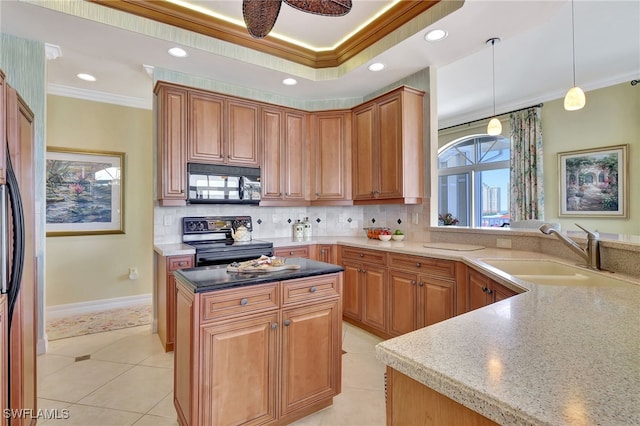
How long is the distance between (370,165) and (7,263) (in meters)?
3.16

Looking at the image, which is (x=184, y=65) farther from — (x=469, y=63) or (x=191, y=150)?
(x=469, y=63)

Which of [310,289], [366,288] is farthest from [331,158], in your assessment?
[310,289]

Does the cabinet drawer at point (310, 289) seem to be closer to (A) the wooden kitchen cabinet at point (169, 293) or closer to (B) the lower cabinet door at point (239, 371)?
(B) the lower cabinet door at point (239, 371)

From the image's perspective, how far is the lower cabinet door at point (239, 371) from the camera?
1503mm

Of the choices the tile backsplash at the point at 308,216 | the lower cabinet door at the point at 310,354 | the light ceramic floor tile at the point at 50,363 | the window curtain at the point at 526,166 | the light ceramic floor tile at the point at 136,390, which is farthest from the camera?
the window curtain at the point at 526,166

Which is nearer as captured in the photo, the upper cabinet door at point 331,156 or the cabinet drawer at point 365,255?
the cabinet drawer at point 365,255

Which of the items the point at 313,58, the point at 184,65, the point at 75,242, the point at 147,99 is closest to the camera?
the point at 184,65

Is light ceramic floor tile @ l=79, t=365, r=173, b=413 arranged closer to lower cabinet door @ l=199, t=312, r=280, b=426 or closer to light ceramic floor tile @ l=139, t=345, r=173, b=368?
light ceramic floor tile @ l=139, t=345, r=173, b=368

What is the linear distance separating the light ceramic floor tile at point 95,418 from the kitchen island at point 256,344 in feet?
1.43

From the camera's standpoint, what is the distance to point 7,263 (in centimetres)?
131

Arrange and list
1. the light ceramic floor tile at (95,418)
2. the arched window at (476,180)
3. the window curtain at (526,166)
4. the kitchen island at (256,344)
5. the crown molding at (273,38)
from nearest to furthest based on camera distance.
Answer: the kitchen island at (256,344)
the light ceramic floor tile at (95,418)
the crown molding at (273,38)
the window curtain at (526,166)
the arched window at (476,180)

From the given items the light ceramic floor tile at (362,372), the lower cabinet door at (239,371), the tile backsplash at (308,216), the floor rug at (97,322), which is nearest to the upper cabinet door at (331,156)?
the tile backsplash at (308,216)

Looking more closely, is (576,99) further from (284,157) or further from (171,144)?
(171,144)

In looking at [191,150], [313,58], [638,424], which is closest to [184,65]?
[191,150]
